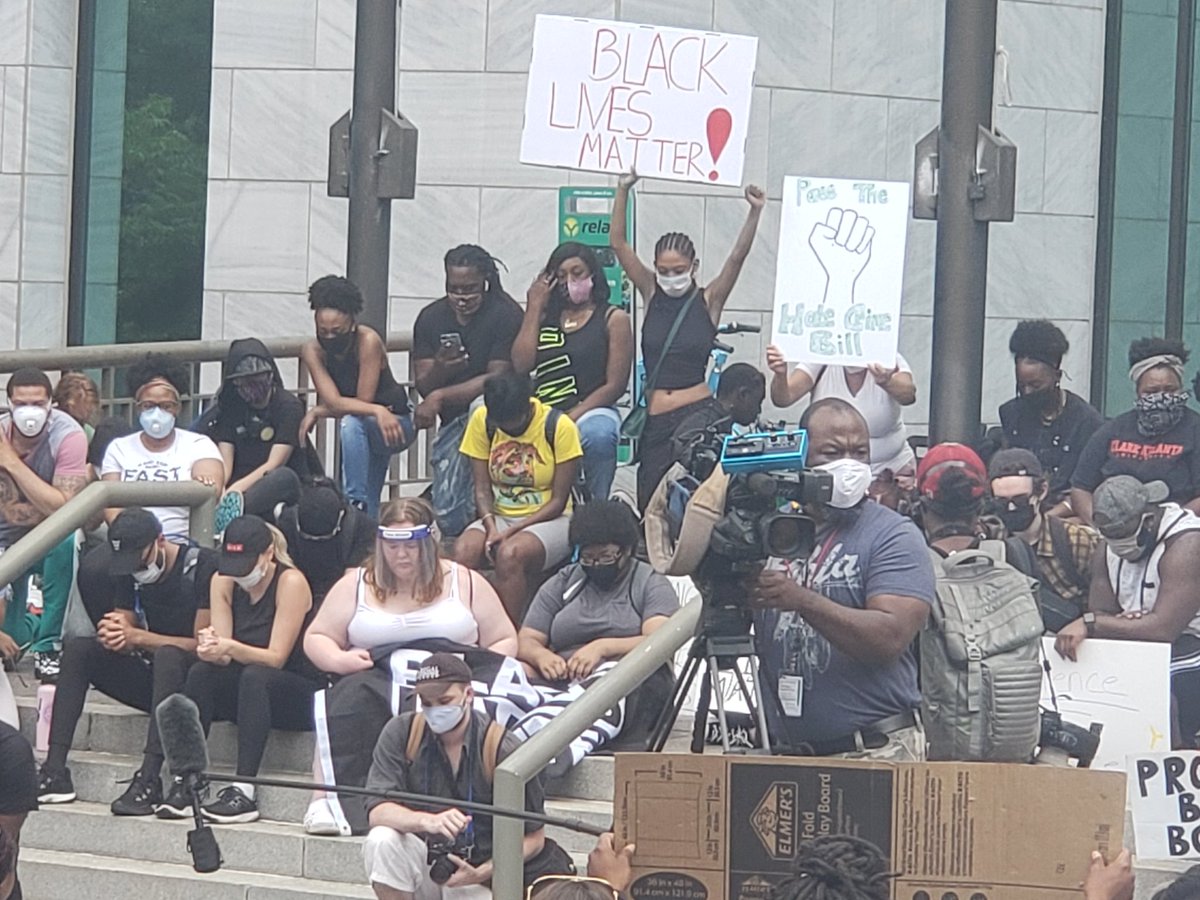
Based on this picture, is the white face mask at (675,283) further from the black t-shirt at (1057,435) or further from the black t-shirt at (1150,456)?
the black t-shirt at (1150,456)

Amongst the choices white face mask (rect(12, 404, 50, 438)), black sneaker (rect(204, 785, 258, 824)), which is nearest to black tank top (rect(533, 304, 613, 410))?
white face mask (rect(12, 404, 50, 438))

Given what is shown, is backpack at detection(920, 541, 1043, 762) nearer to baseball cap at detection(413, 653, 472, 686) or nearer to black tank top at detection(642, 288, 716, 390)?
baseball cap at detection(413, 653, 472, 686)

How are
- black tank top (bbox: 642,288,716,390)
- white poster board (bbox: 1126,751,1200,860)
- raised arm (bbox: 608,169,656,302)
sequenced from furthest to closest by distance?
raised arm (bbox: 608,169,656,302), black tank top (bbox: 642,288,716,390), white poster board (bbox: 1126,751,1200,860)

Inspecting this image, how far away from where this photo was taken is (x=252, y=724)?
902 cm

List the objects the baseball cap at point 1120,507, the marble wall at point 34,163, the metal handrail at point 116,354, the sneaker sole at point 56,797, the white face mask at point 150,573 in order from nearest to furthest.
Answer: the baseball cap at point 1120,507, the sneaker sole at point 56,797, the white face mask at point 150,573, the metal handrail at point 116,354, the marble wall at point 34,163

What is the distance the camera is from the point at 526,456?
967cm

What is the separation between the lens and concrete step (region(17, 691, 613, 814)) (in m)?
8.73

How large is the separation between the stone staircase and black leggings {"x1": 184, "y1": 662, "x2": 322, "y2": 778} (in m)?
0.12

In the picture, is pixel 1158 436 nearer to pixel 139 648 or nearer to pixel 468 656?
pixel 468 656

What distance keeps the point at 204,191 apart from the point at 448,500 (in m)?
5.38

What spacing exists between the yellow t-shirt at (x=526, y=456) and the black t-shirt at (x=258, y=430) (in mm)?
1147

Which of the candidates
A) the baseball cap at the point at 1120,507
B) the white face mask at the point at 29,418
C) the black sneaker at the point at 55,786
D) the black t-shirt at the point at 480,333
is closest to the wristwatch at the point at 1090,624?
the baseball cap at the point at 1120,507

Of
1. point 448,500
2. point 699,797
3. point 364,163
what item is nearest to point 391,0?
point 364,163

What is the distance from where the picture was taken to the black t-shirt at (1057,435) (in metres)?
9.98
